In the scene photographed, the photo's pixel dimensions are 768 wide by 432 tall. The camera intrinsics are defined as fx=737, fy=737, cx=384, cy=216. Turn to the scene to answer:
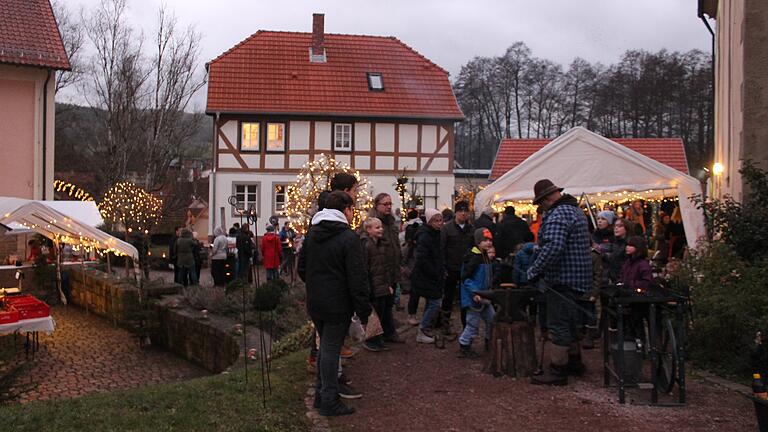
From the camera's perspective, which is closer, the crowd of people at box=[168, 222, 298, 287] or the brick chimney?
the crowd of people at box=[168, 222, 298, 287]

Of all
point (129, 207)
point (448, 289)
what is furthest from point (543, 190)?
point (129, 207)

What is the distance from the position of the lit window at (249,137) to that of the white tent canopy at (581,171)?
18523mm

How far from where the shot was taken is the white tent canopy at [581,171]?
12.3 meters

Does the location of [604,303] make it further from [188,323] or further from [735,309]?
[188,323]

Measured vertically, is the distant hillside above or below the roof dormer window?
below

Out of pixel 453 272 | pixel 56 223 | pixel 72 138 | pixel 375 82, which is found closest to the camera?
pixel 453 272

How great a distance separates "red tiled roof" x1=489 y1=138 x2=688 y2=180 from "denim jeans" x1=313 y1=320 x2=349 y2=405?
2268cm

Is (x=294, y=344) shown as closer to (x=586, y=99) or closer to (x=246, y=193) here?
(x=246, y=193)

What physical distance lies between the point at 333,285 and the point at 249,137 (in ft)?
81.7

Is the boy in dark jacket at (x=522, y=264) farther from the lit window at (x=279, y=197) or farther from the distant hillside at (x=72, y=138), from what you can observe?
the distant hillside at (x=72, y=138)

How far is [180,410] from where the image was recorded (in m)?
5.74

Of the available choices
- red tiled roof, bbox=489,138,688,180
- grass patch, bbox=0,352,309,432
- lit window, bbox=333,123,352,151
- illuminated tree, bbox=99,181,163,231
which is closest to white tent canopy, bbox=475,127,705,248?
grass patch, bbox=0,352,309,432

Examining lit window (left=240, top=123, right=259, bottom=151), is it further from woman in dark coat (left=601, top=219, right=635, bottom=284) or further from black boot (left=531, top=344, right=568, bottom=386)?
black boot (left=531, top=344, right=568, bottom=386)

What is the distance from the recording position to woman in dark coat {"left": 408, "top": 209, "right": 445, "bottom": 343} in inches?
340
